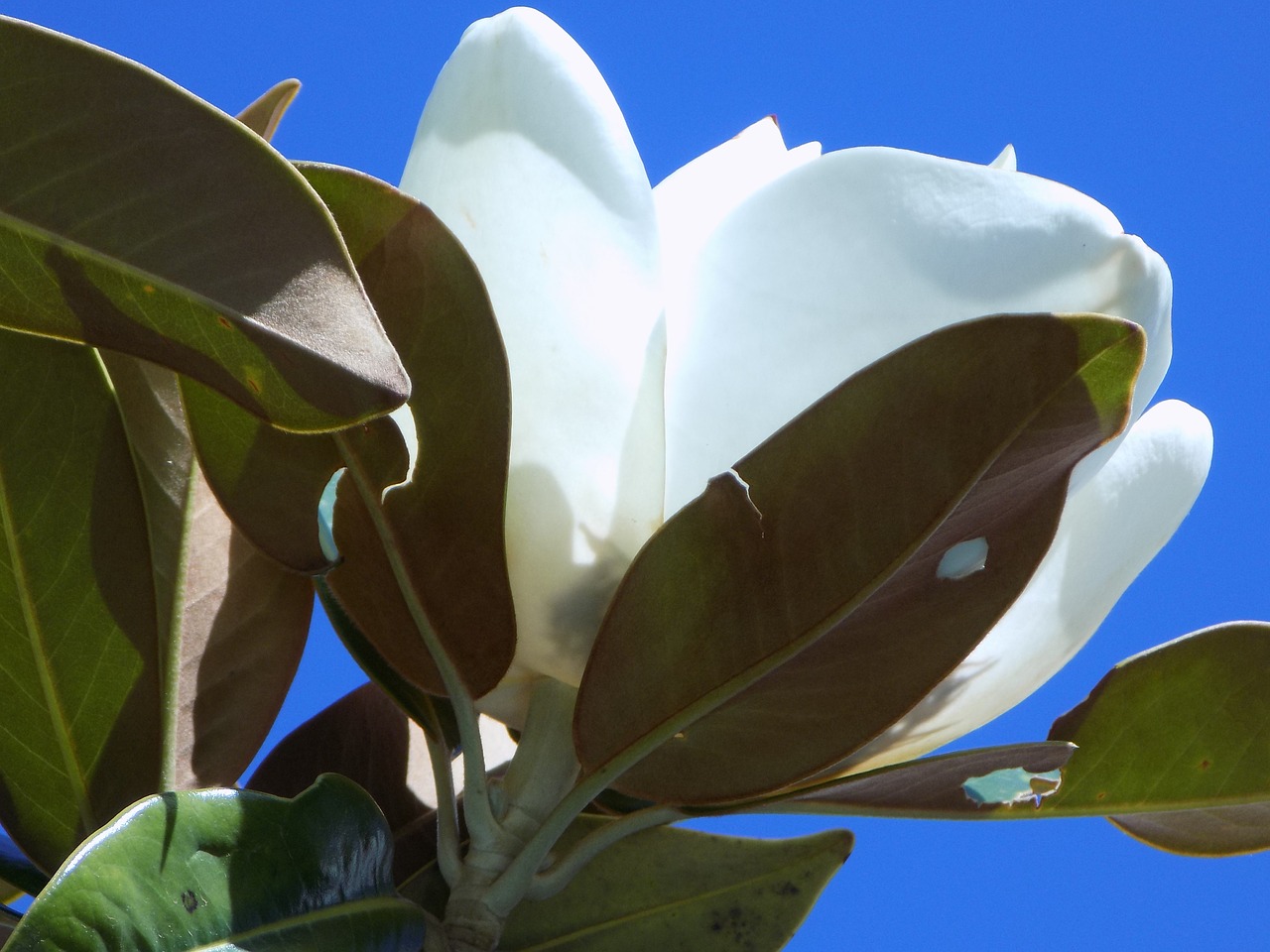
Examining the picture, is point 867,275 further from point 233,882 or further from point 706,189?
point 233,882

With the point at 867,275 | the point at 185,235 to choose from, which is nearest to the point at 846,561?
the point at 867,275

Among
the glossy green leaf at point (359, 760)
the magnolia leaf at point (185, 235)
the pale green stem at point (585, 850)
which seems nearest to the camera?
the magnolia leaf at point (185, 235)

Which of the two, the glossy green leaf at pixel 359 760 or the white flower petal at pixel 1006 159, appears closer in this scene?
the white flower petal at pixel 1006 159

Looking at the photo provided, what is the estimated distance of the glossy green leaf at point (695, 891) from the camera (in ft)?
1.37

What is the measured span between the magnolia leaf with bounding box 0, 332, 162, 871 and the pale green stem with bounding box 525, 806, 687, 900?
13cm

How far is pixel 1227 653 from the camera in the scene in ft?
1.30

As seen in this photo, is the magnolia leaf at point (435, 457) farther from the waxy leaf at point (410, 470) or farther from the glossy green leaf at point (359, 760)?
the glossy green leaf at point (359, 760)

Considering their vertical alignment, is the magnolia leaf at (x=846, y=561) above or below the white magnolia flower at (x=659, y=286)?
below

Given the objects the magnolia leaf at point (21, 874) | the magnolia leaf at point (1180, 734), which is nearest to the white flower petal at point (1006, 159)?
the magnolia leaf at point (1180, 734)

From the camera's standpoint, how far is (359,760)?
1.59 feet

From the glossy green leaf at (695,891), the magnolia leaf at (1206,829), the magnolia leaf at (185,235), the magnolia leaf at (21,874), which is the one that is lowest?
the magnolia leaf at (21,874)

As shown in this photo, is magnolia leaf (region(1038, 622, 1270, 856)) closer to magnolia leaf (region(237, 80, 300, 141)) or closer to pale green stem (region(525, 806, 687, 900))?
pale green stem (region(525, 806, 687, 900))

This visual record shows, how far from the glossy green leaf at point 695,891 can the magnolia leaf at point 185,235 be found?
0.21 meters

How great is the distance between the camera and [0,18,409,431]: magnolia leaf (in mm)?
262
